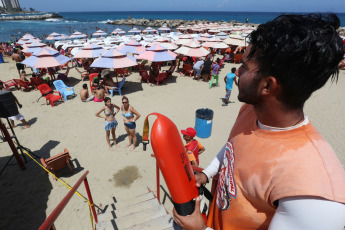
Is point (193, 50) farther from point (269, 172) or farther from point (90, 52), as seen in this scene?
point (269, 172)

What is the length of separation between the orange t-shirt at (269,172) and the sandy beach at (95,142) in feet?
10.9

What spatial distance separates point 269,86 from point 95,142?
644 cm

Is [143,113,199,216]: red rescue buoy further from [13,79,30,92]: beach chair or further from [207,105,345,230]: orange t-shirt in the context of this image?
[13,79,30,92]: beach chair

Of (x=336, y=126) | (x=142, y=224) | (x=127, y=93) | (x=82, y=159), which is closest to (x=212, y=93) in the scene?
(x=127, y=93)

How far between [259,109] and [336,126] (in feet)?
28.4

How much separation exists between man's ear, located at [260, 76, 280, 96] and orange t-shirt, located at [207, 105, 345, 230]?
0.26 m

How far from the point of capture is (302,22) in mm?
1004

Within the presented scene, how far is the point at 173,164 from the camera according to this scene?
1.48 metres

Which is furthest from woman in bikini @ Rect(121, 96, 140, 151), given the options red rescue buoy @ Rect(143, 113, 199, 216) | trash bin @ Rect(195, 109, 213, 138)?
red rescue buoy @ Rect(143, 113, 199, 216)

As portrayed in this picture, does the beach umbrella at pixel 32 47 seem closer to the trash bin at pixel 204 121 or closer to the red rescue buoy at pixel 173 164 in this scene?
the trash bin at pixel 204 121

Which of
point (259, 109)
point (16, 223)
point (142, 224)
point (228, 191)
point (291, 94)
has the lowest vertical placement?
point (16, 223)

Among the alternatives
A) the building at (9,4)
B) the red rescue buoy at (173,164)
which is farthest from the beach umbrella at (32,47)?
the building at (9,4)

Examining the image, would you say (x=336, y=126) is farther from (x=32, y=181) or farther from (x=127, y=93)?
(x=32, y=181)

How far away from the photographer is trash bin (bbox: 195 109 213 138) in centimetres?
603
